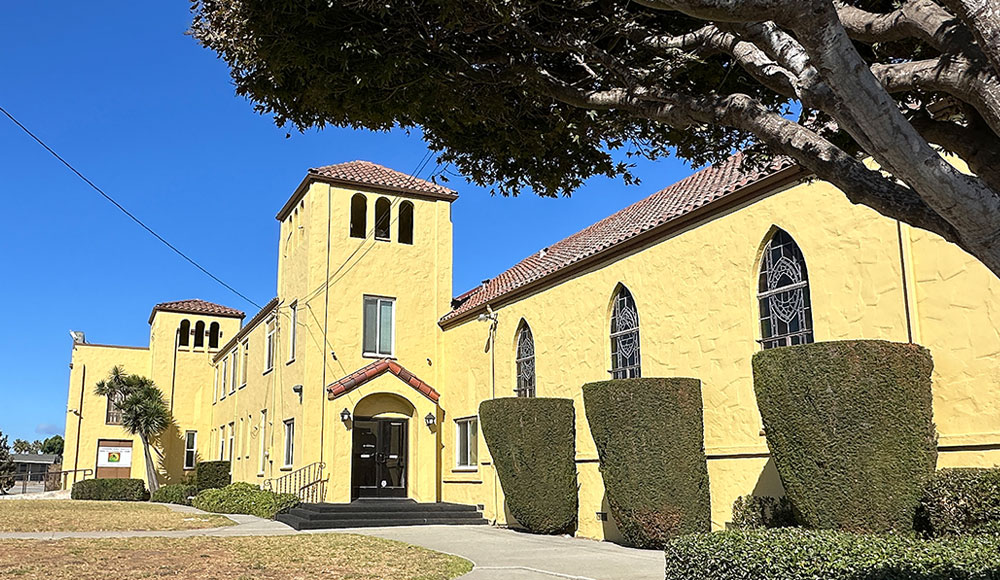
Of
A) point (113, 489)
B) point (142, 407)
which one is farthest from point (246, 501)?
point (142, 407)

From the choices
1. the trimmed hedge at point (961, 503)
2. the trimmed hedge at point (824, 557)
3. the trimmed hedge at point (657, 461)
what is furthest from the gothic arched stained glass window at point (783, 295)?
the trimmed hedge at point (824, 557)

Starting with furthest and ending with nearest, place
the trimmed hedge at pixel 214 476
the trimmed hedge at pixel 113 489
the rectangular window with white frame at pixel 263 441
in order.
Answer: the trimmed hedge at pixel 113 489
the trimmed hedge at pixel 214 476
the rectangular window with white frame at pixel 263 441

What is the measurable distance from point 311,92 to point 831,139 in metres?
4.44

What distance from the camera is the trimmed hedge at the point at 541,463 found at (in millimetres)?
16656

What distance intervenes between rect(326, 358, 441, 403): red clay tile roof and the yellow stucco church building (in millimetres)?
63

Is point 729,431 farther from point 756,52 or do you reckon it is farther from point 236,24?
point 236,24

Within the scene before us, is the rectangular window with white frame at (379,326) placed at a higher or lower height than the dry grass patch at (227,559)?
higher

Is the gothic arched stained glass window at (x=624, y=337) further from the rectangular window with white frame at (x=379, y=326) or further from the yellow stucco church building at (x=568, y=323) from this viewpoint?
the rectangular window with white frame at (x=379, y=326)

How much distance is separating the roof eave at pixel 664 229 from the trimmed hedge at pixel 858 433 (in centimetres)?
268

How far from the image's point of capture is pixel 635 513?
13.5 meters

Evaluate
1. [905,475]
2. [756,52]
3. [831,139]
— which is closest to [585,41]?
[756,52]

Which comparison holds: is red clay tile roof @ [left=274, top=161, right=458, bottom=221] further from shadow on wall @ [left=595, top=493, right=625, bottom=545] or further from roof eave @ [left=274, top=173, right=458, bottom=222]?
shadow on wall @ [left=595, top=493, right=625, bottom=545]

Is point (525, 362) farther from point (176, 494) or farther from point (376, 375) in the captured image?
point (176, 494)

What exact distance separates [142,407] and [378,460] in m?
19.0
